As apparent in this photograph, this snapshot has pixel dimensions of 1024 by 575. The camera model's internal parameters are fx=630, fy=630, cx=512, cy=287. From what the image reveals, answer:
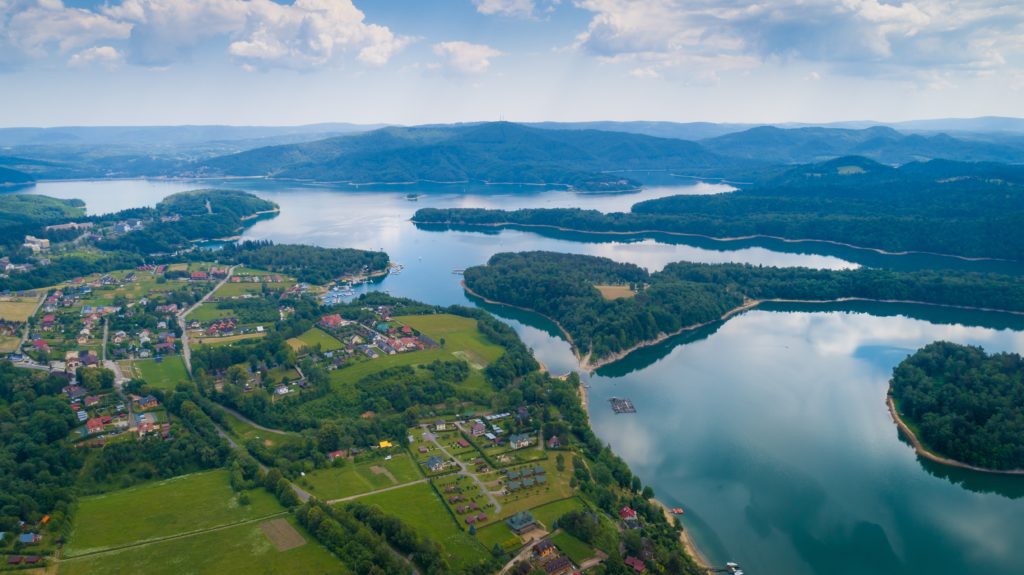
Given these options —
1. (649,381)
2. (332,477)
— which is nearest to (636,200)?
(649,381)

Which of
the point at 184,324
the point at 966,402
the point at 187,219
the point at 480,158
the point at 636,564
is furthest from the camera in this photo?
the point at 480,158

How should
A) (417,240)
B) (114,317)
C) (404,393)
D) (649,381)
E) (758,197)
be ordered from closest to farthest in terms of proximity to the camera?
(404,393) < (649,381) < (114,317) < (417,240) < (758,197)

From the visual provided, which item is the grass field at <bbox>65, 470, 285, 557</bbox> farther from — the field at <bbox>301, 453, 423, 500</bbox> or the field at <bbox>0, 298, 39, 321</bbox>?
the field at <bbox>0, 298, 39, 321</bbox>

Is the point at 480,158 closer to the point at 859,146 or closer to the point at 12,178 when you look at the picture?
the point at 859,146

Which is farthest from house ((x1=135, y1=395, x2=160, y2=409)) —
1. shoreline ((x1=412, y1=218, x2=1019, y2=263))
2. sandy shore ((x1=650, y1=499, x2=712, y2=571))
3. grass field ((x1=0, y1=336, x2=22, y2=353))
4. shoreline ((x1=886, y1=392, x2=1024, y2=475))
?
shoreline ((x1=412, y1=218, x2=1019, y2=263))

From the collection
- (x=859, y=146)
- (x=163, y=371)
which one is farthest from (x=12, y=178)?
(x=859, y=146)

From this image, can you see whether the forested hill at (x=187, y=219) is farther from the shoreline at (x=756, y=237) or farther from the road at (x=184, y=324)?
the shoreline at (x=756, y=237)

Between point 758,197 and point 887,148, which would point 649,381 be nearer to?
point 758,197
